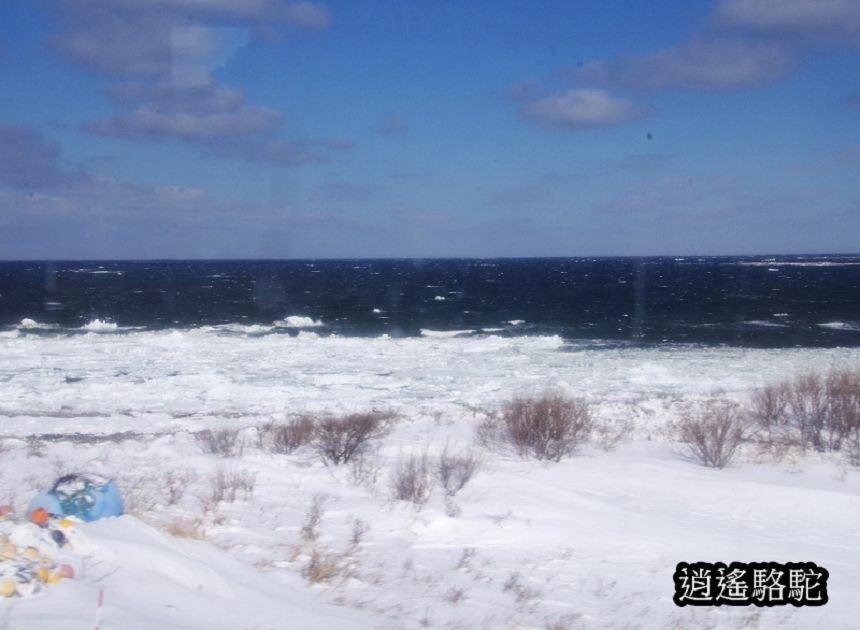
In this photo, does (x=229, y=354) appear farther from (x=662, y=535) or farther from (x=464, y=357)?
(x=662, y=535)

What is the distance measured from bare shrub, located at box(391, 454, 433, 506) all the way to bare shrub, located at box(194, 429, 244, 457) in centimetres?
317

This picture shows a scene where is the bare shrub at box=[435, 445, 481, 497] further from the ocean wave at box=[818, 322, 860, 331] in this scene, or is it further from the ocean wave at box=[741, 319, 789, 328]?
the ocean wave at box=[818, 322, 860, 331]

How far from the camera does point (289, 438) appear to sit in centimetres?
1262

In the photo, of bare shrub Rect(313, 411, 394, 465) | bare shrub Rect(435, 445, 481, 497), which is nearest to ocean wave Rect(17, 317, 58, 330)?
bare shrub Rect(313, 411, 394, 465)

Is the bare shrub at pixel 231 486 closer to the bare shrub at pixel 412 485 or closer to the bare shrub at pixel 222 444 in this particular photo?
the bare shrub at pixel 412 485

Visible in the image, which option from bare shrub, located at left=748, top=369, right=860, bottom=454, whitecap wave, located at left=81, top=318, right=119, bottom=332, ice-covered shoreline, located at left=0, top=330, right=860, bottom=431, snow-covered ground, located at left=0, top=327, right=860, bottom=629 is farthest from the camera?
whitecap wave, located at left=81, top=318, right=119, bottom=332

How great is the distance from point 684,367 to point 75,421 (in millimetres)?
17894

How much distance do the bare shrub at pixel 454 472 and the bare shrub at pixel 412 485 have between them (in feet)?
0.58

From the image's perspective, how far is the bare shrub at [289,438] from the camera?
12445mm

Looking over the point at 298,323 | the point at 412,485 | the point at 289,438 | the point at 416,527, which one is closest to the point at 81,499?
the point at 416,527

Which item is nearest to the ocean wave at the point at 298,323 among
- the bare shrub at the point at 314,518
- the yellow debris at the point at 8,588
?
the bare shrub at the point at 314,518

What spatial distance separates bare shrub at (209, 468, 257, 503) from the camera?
28.6 feet

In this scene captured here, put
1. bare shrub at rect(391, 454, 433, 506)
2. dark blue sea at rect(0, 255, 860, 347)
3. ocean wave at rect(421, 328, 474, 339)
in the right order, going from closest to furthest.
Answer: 1. bare shrub at rect(391, 454, 433, 506)
2. ocean wave at rect(421, 328, 474, 339)
3. dark blue sea at rect(0, 255, 860, 347)

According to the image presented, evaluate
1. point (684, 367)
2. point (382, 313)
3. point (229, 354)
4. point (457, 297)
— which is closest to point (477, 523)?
point (684, 367)
